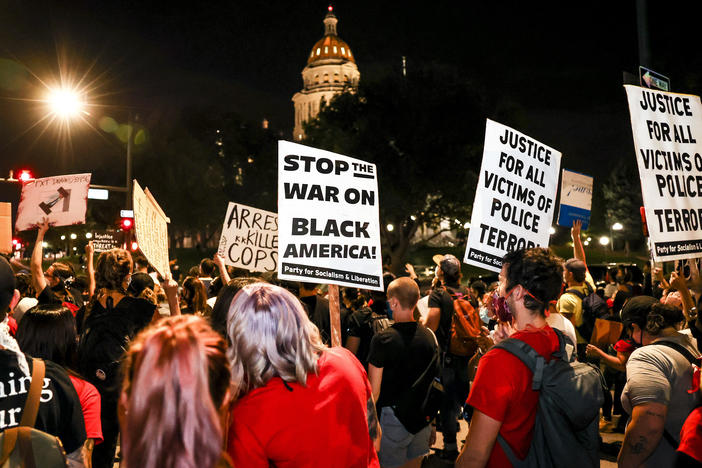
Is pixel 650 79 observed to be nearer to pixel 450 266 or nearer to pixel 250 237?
→ pixel 450 266

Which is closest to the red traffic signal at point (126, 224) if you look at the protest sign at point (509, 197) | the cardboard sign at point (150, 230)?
the cardboard sign at point (150, 230)

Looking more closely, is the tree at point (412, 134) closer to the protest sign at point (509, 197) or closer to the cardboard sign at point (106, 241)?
the cardboard sign at point (106, 241)

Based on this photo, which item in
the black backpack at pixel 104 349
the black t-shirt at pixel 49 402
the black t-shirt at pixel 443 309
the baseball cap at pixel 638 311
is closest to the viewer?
the black t-shirt at pixel 49 402

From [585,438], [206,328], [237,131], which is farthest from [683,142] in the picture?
[237,131]

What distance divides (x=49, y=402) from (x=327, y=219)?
3164 millimetres

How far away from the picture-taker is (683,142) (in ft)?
17.3

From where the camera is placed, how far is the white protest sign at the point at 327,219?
5348 millimetres

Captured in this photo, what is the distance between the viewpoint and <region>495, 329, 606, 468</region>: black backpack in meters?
2.82

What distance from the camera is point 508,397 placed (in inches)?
→ 110

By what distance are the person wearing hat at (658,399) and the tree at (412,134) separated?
29.6m

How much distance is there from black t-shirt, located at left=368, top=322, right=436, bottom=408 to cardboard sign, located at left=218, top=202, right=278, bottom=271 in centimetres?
405

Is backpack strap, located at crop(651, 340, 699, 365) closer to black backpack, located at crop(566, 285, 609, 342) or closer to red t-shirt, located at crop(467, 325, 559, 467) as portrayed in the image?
red t-shirt, located at crop(467, 325, 559, 467)

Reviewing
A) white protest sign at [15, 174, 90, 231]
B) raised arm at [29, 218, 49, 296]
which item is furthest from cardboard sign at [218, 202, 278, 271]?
raised arm at [29, 218, 49, 296]

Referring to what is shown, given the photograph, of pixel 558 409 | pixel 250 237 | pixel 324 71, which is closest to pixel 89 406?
pixel 558 409
